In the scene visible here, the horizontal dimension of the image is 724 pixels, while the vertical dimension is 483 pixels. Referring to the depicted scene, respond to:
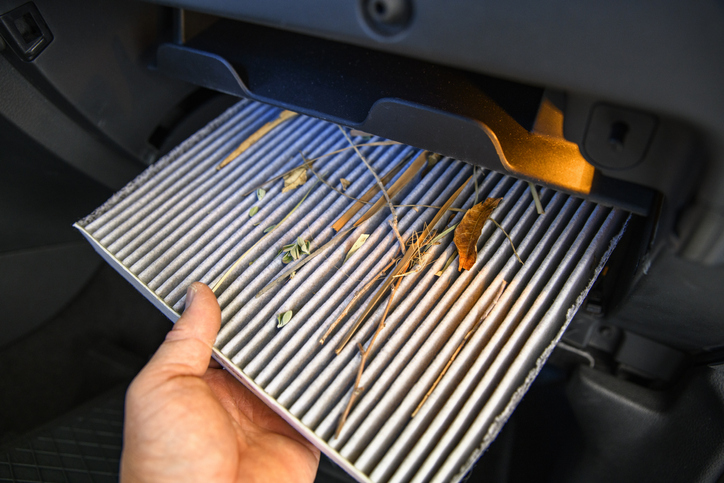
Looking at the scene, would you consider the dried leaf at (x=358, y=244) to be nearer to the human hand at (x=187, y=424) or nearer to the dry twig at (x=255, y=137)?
the human hand at (x=187, y=424)

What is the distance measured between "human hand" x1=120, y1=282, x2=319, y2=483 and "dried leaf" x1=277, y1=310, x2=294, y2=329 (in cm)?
8

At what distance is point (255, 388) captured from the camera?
1.98 feet

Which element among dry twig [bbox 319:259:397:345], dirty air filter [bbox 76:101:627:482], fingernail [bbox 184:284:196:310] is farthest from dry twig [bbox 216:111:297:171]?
dry twig [bbox 319:259:397:345]

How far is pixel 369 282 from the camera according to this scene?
673mm

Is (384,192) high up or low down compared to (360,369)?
up

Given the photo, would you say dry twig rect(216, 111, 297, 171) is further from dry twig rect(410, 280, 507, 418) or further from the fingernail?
dry twig rect(410, 280, 507, 418)

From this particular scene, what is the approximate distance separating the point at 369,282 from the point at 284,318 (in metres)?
0.13

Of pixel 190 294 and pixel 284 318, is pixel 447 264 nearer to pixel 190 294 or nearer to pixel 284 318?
pixel 284 318

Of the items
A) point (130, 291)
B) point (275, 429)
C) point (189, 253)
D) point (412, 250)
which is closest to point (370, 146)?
point (412, 250)

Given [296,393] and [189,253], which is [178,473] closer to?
[296,393]

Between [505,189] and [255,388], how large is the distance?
1.57 ft

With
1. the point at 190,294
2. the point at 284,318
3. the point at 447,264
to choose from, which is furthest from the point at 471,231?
the point at 190,294

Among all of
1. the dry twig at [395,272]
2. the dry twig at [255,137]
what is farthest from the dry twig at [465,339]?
the dry twig at [255,137]

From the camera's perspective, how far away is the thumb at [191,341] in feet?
2.02
